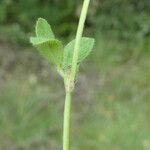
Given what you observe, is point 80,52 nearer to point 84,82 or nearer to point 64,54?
point 64,54

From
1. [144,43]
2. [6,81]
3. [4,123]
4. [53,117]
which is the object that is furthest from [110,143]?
[144,43]

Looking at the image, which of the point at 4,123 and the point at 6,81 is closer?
the point at 4,123

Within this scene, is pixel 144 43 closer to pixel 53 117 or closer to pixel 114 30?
pixel 114 30

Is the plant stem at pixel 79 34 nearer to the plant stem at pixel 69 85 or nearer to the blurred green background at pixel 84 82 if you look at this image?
the plant stem at pixel 69 85

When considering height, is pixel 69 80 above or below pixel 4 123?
below

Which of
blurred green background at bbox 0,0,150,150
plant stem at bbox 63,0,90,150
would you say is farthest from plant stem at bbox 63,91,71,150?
blurred green background at bbox 0,0,150,150
